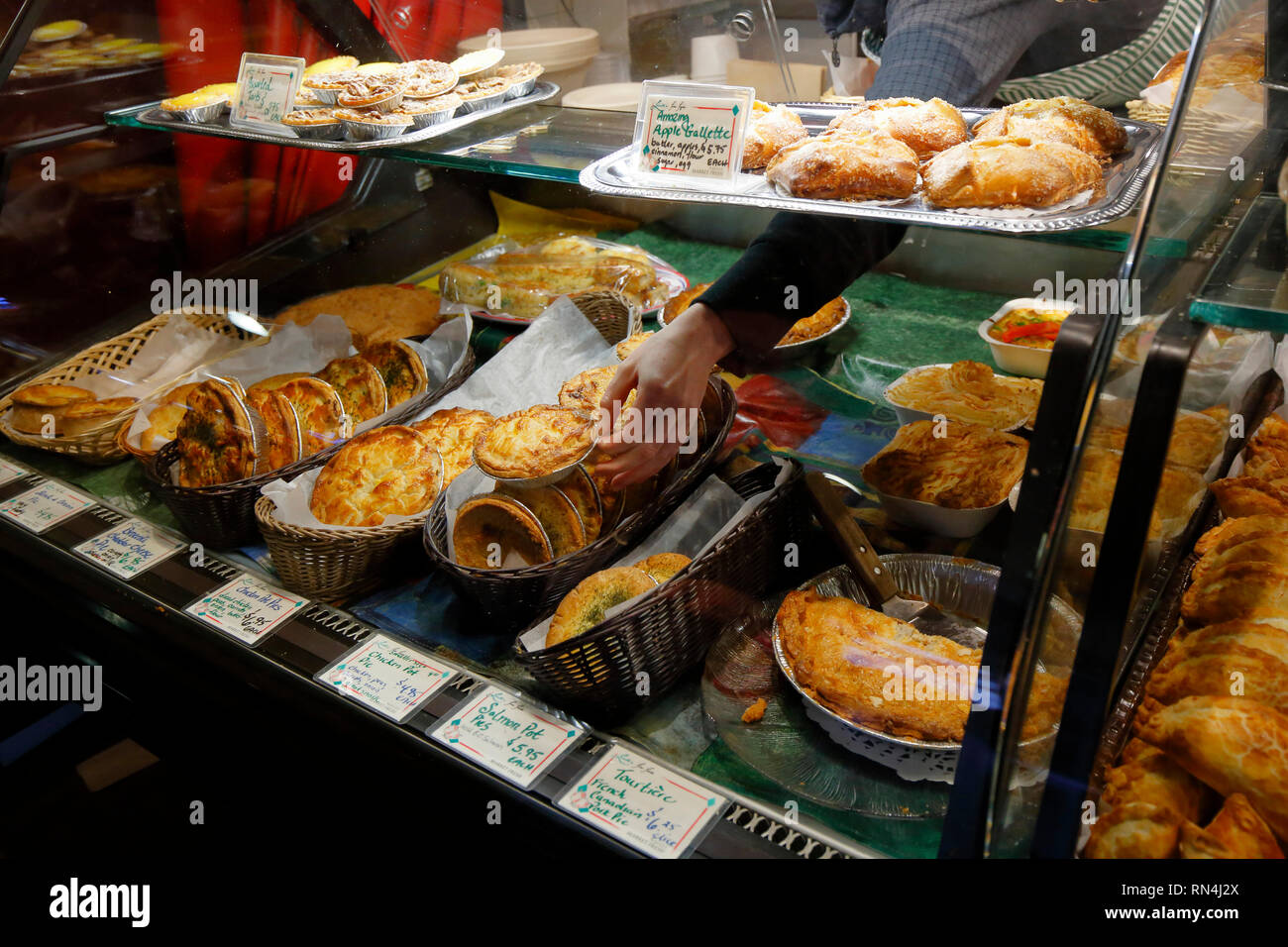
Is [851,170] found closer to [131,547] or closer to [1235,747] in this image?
[1235,747]

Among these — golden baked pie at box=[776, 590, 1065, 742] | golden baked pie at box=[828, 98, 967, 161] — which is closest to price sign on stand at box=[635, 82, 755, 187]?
golden baked pie at box=[828, 98, 967, 161]

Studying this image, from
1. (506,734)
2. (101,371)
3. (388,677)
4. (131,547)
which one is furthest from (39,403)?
(506,734)

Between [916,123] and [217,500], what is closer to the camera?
[916,123]

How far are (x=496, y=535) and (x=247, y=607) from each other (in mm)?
622

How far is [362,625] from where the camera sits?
198cm

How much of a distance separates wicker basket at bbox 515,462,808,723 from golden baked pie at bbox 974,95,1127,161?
0.79 m

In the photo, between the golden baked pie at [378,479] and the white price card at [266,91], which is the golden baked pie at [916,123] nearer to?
the golden baked pie at [378,479]

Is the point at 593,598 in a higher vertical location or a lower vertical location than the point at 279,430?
lower

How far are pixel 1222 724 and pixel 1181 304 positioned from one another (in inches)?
22.9

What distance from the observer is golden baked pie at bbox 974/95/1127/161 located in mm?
1523

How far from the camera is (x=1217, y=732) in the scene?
122 cm

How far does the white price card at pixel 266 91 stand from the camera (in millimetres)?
2395

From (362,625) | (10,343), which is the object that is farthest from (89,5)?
(362,625)

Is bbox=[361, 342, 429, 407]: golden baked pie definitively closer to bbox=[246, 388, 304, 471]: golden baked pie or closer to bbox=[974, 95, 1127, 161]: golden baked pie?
bbox=[246, 388, 304, 471]: golden baked pie
